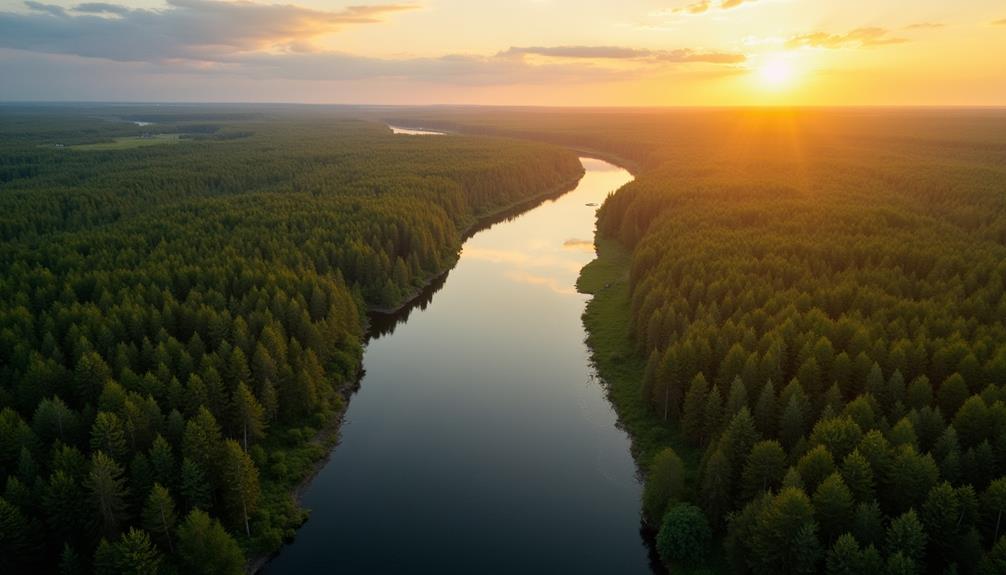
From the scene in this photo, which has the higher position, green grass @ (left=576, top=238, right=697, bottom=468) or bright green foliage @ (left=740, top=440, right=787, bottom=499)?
bright green foliage @ (left=740, top=440, right=787, bottom=499)

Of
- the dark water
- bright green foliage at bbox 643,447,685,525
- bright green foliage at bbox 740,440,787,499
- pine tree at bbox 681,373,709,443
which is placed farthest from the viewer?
pine tree at bbox 681,373,709,443

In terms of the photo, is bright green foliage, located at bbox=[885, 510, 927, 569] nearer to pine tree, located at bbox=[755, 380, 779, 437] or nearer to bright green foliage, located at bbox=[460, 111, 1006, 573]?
bright green foliage, located at bbox=[460, 111, 1006, 573]

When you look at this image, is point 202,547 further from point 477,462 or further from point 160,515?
point 477,462

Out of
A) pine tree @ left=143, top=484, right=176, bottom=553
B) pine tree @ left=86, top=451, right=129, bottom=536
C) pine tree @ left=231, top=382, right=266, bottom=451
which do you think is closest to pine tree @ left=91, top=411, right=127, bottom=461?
pine tree @ left=86, top=451, right=129, bottom=536

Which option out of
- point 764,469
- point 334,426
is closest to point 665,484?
point 764,469

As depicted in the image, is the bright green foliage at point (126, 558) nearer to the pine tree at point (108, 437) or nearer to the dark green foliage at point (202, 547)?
the dark green foliage at point (202, 547)

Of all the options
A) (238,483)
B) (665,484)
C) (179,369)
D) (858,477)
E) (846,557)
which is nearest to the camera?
(846,557)

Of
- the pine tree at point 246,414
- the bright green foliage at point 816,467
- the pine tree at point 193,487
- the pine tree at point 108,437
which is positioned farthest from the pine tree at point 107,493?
the bright green foliage at point 816,467
